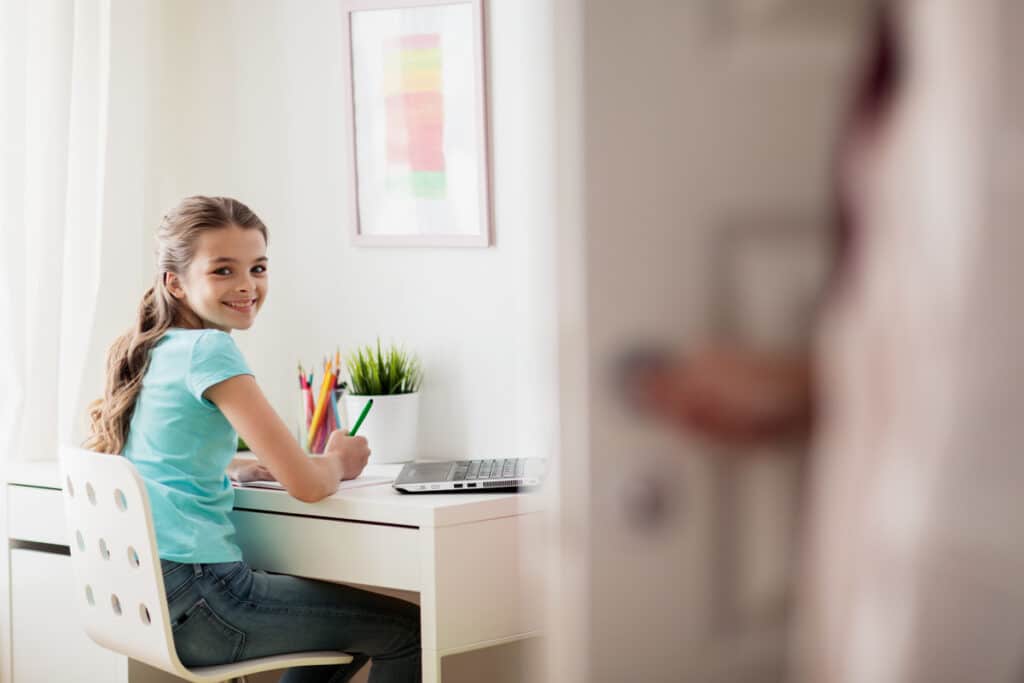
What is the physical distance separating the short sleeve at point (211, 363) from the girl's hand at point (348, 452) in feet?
0.63

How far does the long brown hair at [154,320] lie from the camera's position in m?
1.69

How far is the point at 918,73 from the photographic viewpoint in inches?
7.9

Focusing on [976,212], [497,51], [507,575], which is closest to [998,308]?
[976,212]

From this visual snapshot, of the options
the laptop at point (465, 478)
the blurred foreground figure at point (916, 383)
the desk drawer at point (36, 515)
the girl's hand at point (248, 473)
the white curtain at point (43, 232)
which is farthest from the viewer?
the white curtain at point (43, 232)

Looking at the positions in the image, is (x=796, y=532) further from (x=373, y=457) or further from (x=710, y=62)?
(x=373, y=457)

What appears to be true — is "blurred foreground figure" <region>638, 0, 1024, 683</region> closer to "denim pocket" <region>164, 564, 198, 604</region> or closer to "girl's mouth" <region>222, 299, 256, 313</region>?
"denim pocket" <region>164, 564, 198, 604</region>

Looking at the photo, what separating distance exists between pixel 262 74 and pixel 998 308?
2.10m

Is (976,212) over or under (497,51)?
under

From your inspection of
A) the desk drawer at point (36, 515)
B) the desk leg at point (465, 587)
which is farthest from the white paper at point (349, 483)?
the desk drawer at point (36, 515)

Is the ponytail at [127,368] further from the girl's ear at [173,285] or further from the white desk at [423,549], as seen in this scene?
the white desk at [423,549]

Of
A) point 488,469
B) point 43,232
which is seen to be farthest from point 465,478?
point 43,232

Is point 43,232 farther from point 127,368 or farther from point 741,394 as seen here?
point 741,394

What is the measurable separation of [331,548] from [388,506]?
12 cm

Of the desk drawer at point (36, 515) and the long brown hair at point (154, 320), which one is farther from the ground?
the long brown hair at point (154, 320)
